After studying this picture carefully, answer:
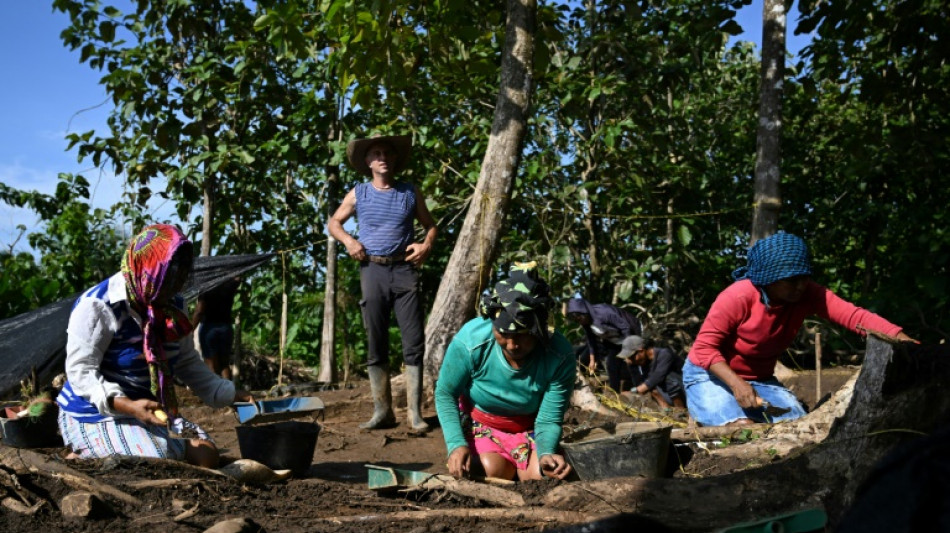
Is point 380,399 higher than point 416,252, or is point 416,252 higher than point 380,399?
point 416,252

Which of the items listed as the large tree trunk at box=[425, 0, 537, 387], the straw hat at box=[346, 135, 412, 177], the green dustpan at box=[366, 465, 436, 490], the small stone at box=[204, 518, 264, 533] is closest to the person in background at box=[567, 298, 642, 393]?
the large tree trunk at box=[425, 0, 537, 387]

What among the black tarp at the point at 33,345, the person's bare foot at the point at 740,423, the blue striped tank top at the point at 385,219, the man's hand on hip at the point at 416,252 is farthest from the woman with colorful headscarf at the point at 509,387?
the black tarp at the point at 33,345

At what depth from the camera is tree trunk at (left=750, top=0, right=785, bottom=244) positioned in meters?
6.60

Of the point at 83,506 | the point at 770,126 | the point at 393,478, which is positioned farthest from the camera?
the point at 770,126

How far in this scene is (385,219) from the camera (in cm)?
563

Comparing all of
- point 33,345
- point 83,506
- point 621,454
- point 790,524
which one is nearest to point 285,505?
point 83,506

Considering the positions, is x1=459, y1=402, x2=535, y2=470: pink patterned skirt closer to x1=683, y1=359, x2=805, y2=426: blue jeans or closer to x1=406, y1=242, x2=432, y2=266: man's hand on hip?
x1=683, y1=359, x2=805, y2=426: blue jeans

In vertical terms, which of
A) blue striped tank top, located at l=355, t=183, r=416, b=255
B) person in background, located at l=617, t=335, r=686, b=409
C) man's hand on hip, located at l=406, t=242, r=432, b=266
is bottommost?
person in background, located at l=617, t=335, r=686, b=409

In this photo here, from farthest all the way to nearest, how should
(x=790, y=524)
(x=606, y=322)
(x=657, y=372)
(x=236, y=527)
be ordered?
1. (x=606, y=322)
2. (x=657, y=372)
3. (x=236, y=527)
4. (x=790, y=524)

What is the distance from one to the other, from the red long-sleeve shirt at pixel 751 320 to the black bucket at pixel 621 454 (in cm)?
108

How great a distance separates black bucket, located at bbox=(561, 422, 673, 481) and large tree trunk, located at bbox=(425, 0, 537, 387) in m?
2.34

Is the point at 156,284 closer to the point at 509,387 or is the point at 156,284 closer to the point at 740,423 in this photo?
the point at 509,387

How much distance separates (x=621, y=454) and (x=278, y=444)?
5.43 feet

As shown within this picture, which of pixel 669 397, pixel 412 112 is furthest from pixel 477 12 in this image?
pixel 669 397
